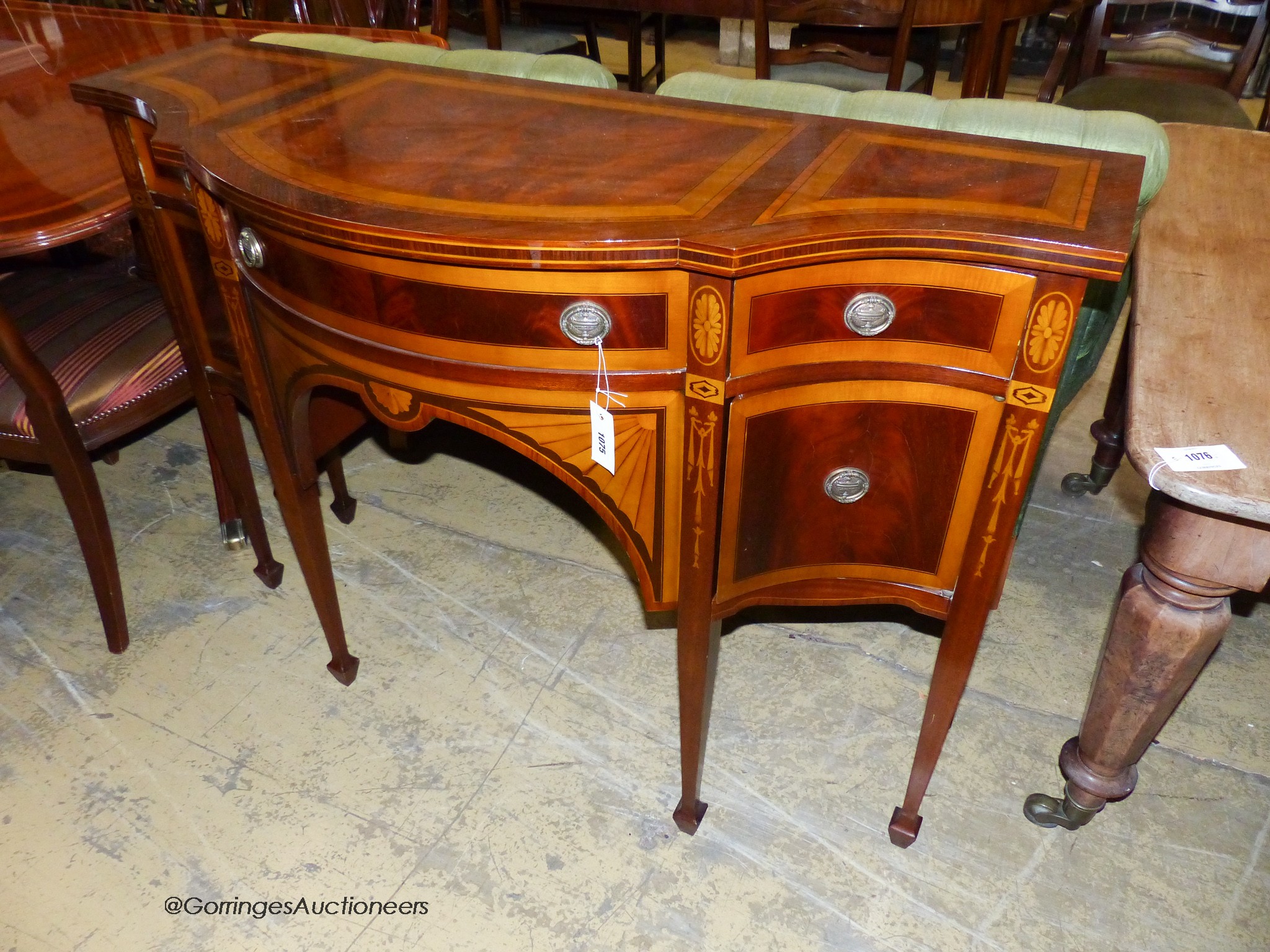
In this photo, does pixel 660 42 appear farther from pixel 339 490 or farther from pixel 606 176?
pixel 606 176

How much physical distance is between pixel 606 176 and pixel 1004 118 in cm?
64

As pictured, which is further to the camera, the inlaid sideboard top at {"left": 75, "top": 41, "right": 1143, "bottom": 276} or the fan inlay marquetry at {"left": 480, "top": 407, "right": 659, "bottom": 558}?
the fan inlay marquetry at {"left": 480, "top": 407, "right": 659, "bottom": 558}

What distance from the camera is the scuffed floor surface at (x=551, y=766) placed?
1.44 meters

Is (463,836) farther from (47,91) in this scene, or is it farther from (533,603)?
(47,91)

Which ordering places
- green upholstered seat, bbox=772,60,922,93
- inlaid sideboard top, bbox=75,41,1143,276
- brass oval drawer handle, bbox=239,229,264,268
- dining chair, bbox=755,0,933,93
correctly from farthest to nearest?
green upholstered seat, bbox=772,60,922,93, dining chair, bbox=755,0,933,93, brass oval drawer handle, bbox=239,229,264,268, inlaid sideboard top, bbox=75,41,1143,276

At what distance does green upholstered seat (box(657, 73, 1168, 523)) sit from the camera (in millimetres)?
1334

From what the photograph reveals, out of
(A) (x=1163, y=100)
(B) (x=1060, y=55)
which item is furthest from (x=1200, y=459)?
(B) (x=1060, y=55)

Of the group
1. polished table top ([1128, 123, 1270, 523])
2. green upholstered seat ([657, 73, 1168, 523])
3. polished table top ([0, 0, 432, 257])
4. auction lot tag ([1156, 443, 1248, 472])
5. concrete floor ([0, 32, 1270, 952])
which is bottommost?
concrete floor ([0, 32, 1270, 952])

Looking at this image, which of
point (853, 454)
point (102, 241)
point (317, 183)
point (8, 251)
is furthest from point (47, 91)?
point (853, 454)

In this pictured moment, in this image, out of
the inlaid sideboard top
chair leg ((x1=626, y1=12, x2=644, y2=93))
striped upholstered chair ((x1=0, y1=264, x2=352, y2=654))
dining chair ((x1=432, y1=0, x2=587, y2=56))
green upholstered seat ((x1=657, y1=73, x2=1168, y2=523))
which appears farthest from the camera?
chair leg ((x1=626, y1=12, x2=644, y2=93))

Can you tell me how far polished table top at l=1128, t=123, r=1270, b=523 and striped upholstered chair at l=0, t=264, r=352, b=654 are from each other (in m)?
1.54

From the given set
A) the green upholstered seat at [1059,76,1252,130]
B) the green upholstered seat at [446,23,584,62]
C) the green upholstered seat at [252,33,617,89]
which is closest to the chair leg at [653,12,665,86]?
the green upholstered seat at [446,23,584,62]

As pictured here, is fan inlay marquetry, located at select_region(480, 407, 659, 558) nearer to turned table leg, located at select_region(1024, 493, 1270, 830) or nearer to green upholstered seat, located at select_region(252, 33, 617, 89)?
turned table leg, located at select_region(1024, 493, 1270, 830)

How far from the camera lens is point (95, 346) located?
1718 mm
